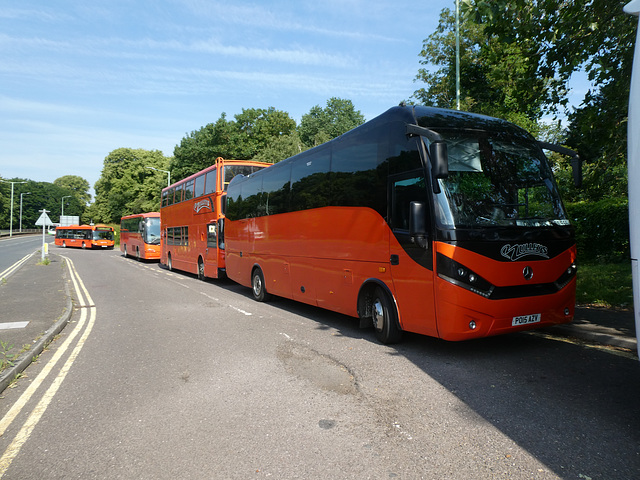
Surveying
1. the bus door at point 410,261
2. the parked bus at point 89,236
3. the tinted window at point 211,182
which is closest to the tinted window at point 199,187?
the tinted window at point 211,182

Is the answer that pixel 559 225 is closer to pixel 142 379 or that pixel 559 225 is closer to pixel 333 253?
pixel 333 253

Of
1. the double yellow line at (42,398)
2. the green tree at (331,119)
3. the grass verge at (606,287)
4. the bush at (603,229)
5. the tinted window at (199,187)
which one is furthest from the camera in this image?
the green tree at (331,119)

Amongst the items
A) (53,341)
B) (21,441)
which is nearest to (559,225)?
(21,441)

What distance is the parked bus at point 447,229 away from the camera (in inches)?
228

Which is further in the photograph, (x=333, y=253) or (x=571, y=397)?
(x=333, y=253)

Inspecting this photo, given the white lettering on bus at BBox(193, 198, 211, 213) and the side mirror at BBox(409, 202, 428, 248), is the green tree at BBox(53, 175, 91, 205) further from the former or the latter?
the side mirror at BBox(409, 202, 428, 248)

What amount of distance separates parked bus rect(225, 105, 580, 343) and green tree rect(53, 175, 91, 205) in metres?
138

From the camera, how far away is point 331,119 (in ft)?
205

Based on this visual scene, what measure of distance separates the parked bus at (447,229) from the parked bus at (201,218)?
354 inches

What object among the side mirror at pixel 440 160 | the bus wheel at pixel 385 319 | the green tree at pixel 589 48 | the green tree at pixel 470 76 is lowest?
the bus wheel at pixel 385 319

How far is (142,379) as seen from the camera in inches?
222

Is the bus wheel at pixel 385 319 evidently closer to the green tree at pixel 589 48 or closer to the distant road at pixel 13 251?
the green tree at pixel 589 48

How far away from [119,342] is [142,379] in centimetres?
240

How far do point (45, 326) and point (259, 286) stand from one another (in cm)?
509
